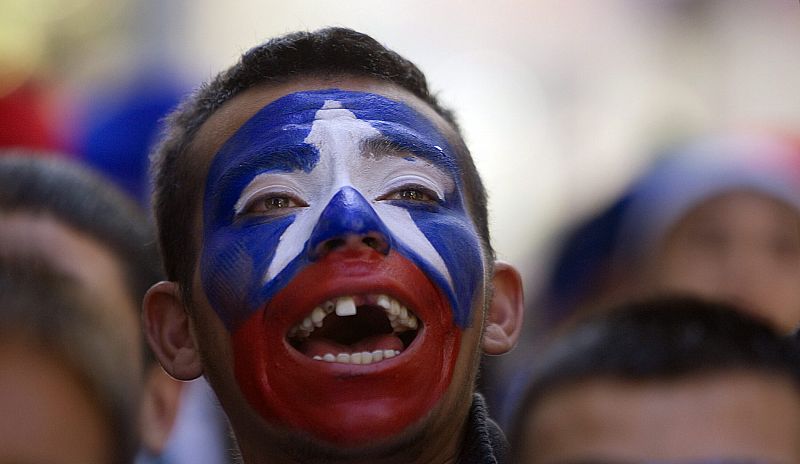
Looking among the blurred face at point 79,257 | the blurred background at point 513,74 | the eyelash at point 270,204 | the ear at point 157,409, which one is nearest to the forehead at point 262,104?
the eyelash at point 270,204

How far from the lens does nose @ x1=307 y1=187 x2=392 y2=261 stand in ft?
7.18

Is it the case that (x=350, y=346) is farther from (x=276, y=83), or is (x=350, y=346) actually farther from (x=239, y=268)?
(x=276, y=83)

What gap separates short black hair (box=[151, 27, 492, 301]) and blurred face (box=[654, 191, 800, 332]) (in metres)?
1.32

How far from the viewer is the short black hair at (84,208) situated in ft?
9.87

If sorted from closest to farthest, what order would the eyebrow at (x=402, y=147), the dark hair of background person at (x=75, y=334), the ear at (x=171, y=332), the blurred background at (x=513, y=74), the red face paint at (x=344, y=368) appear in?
the red face paint at (x=344, y=368), the eyebrow at (x=402, y=147), the ear at (x=171, y=332), the dark hair of background person at (x=75, y=334), the blurred background at (x=513, y=74)

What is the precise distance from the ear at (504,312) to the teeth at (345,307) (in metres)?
0.43

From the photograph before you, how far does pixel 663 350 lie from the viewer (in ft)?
8.12

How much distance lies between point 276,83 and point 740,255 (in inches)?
74.1

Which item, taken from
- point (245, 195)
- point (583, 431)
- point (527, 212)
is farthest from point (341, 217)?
point (527, 212)

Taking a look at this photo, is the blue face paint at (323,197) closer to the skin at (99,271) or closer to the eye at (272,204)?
the eye at (272,204)

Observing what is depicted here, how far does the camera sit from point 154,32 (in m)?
5.21

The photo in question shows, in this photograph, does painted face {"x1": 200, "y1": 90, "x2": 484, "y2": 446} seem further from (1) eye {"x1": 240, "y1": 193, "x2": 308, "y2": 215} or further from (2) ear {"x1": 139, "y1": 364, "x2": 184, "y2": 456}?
(2) ear {"x1": 139, "y1": 364, "x2": 184, "y2": 456}

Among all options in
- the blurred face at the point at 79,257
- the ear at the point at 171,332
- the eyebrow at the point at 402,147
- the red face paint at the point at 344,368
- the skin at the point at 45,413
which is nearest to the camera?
the red face paint at the point at 344,368

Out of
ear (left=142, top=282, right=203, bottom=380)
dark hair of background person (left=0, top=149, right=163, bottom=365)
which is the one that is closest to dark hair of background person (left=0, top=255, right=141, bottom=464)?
dark hair of background person (left=0, top=149, right=163, bottom=365)
